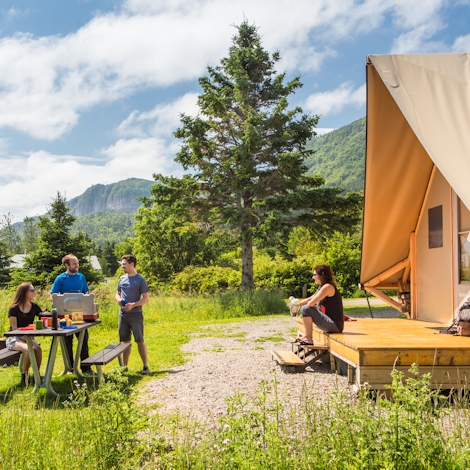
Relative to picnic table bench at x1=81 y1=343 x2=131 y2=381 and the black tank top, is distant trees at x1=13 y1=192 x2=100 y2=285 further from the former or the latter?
the black tank top

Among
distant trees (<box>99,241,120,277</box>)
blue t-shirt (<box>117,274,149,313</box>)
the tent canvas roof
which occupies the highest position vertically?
the tent canvas roof

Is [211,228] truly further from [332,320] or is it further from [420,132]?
[420,132]

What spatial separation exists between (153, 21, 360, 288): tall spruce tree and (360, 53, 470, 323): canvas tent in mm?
9229

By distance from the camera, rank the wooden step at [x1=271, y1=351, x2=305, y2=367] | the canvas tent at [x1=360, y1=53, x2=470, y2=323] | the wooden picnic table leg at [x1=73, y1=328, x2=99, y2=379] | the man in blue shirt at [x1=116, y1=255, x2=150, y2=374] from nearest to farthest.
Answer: the canvas tent at [x1=360, y1=53, x2=470, y2=323] < the wooden step at [x1=271, y1=351, x2=305, y2=367] < the wooden picnic table leg at [x1=73, y1=328, x2=99, y2=379] < the man in blue shirt at [x1=116, y1=255, x2=150, y2=374]

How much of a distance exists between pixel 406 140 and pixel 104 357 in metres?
5.22

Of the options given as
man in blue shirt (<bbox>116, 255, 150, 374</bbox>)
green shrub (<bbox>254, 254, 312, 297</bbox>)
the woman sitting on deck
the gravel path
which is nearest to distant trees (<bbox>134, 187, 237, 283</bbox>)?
green shrub (<bbox>254, 254, 312, 297</bbox>)

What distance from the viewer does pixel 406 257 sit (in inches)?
405

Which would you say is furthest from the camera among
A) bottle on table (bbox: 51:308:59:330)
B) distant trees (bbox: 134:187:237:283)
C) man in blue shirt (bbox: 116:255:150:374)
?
distant trees (bbox: 134:187:237:283)

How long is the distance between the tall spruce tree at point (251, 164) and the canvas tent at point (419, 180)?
9.23 m

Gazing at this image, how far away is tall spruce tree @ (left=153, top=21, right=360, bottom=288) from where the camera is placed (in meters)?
19.8

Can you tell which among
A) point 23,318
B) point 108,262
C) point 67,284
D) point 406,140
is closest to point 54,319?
point 23,318

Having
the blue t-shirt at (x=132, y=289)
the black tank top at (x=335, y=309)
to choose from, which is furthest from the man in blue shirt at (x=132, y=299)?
the black tank top at (x=335, y=309)

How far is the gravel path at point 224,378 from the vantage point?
5.64m

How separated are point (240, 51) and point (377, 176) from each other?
53.3 ft
